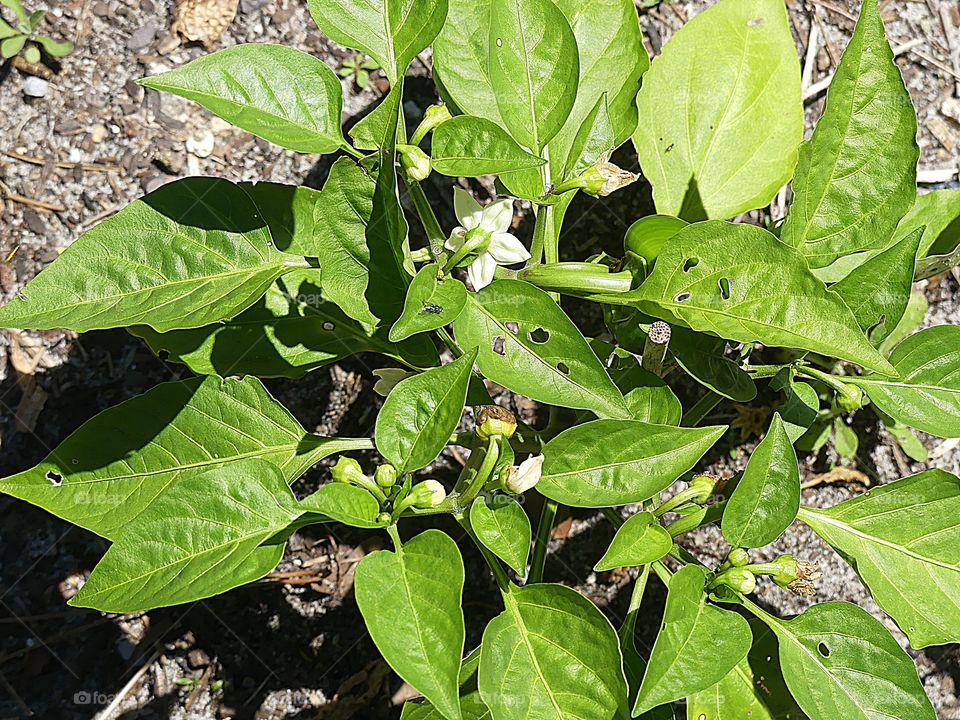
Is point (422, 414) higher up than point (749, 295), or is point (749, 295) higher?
point (749, 295)

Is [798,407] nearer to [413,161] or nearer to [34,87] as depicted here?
[413,161]

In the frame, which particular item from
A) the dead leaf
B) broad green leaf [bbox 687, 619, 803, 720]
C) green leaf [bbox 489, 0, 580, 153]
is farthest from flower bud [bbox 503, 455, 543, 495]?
the dead leaf

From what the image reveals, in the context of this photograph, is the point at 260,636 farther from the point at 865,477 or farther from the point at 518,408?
the point at 865,477

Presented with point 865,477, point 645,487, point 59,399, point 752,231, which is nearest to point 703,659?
point 645,487

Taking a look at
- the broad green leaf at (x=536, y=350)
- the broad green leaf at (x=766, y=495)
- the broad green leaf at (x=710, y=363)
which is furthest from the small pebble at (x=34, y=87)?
the broad green leaf at (x=766, y=495)

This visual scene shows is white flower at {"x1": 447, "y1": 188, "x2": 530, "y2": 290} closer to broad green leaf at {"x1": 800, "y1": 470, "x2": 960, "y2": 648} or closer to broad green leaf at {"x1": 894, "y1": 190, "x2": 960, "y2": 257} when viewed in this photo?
broad green leaf at {"x1": 800, "y1": 470, "x2": 960, "y2": 648}

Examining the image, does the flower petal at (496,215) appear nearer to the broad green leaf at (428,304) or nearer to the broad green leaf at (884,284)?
the broad green leaf at (428,304)

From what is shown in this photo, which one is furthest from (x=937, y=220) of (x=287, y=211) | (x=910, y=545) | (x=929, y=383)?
(x=287, y=211)
